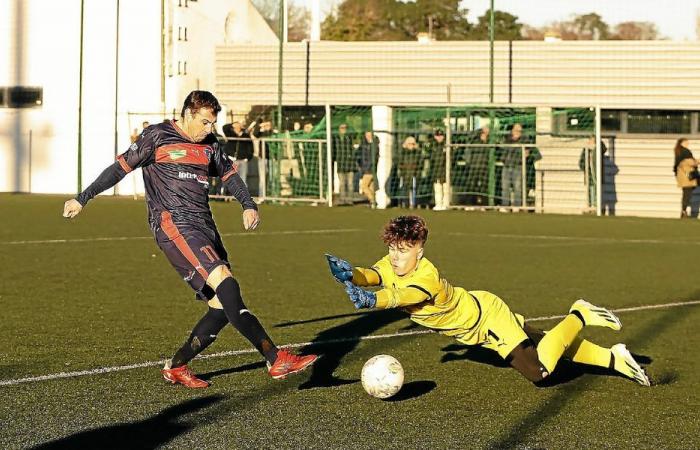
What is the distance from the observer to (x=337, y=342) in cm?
952

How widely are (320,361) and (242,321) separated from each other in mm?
1303

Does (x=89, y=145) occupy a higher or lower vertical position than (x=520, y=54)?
lower

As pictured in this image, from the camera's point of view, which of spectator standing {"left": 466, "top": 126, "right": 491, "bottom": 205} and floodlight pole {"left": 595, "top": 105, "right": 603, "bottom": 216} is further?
spectator standing {"left": 466, "top": 126, "right": 491, "bottom": 205}

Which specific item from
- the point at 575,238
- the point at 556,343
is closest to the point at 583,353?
the point at 556,343

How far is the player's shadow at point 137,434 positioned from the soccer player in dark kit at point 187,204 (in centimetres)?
92

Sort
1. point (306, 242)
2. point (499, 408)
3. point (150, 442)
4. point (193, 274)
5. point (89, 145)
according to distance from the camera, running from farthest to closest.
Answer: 1. point (89, 145)
2. point (306, 242)
3. point (193, 274)
4. point (499, 408)
5. point (150, 442)

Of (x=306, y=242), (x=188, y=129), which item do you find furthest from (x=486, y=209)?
(x=188, y=129)

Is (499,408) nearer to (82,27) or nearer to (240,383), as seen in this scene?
(240,383)

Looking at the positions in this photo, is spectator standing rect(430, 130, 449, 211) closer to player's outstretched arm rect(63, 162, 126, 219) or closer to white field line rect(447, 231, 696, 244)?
white field line rect(447, 231, 696, 244)

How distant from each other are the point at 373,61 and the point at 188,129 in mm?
27735

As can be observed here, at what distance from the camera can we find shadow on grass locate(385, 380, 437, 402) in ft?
24.2

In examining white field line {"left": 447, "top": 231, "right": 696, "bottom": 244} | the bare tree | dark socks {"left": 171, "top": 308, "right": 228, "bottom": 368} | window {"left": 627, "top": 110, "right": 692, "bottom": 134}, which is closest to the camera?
dark socks {"left": 171, "top": 308, "right": 228, "bottom": 368}

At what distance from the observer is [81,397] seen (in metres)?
7.16

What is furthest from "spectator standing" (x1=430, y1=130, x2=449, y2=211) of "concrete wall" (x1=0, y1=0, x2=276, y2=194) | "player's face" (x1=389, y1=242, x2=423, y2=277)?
→ "player's face" (x1=389, y1=242, x2=423, y2=277)
